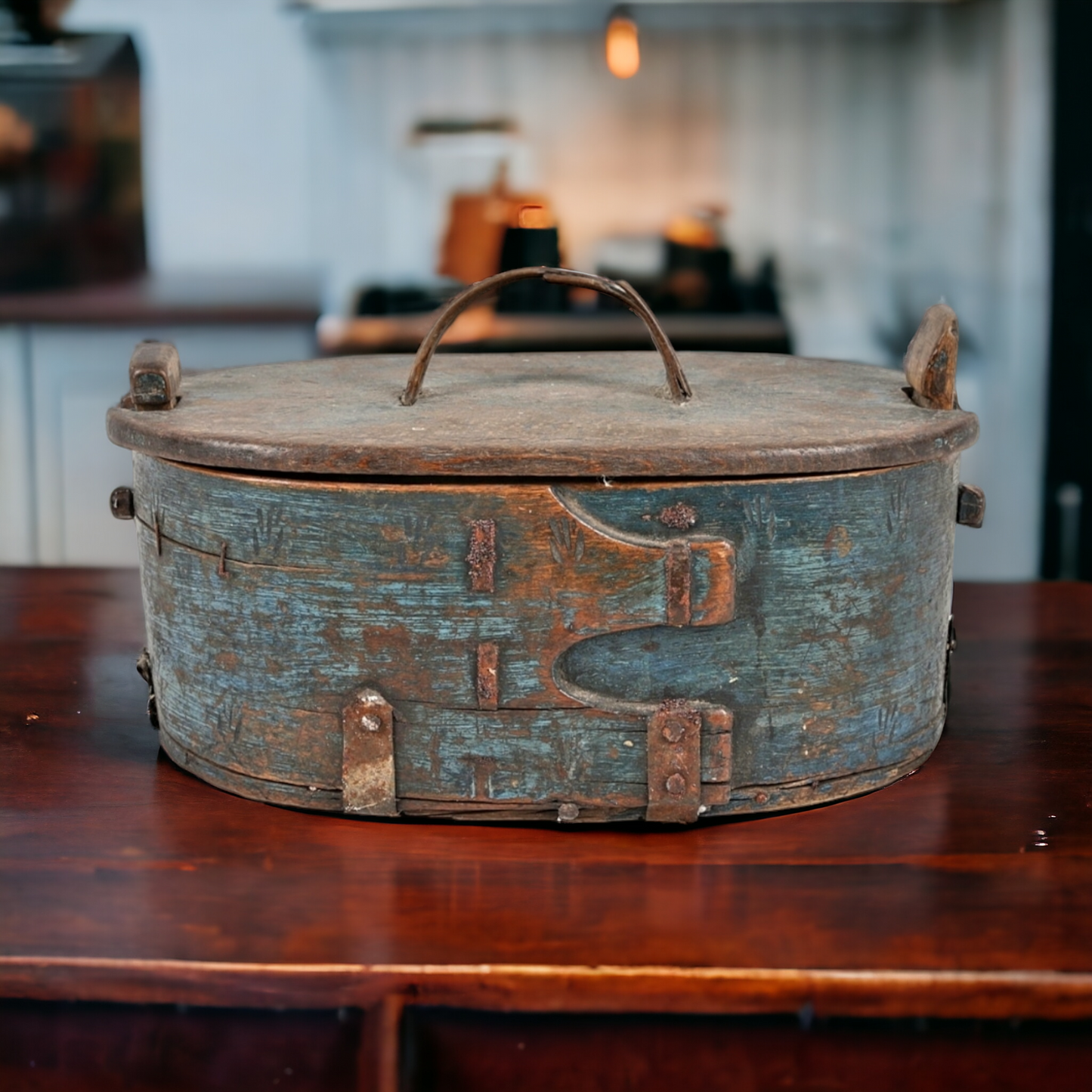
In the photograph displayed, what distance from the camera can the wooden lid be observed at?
1132 mm

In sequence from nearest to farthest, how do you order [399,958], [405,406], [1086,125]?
[399,958] < [405,406] < [1086,125]

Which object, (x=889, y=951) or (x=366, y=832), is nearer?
(x=889, y=951)

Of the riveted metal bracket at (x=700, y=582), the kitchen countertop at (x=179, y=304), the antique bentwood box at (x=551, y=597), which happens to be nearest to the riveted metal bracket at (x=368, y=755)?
the antique bentwood box at (x=551, y=597)

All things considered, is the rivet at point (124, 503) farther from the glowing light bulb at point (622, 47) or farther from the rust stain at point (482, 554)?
the glowing light bulb at point (622, 47)

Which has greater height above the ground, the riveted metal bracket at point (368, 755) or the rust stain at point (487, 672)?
the rust stain at point (487, 672)

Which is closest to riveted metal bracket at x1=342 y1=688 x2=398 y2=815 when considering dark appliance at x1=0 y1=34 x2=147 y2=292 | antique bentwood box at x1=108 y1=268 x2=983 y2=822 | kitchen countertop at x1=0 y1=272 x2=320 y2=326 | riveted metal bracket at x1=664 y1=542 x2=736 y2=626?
antique bentwood box at x1=108 y1=268 x2=983 y2=822

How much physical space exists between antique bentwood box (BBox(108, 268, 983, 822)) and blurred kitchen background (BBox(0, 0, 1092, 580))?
73.3 inches

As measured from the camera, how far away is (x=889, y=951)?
40.1 inches

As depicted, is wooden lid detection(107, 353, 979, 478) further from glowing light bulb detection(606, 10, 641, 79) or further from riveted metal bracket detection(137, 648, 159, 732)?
glowing light bulb detection(606, 10, 641, 79)

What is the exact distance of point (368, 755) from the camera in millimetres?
1199

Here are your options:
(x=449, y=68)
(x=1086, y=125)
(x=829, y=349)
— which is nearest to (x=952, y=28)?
(x=1086, y=125)

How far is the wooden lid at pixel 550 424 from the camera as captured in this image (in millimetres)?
1132

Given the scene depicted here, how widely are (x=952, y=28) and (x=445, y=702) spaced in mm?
2578

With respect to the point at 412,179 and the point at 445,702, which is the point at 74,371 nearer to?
the point at 412,179
